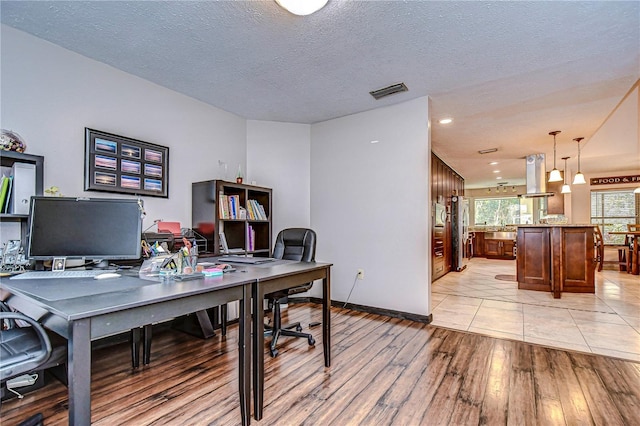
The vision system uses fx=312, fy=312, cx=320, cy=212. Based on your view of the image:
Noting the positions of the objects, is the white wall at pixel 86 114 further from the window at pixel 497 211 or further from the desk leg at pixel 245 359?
the window at pixel 497 211

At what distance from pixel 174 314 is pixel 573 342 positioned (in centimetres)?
336


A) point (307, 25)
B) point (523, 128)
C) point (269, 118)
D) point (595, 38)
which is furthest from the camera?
point (523, 128)

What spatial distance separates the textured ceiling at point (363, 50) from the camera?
2.05 meters

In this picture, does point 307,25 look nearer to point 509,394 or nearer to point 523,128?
point 509,394

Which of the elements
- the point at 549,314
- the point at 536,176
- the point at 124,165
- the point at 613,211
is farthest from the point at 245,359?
the point at 613,211

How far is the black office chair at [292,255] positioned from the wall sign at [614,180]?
866 centimetres

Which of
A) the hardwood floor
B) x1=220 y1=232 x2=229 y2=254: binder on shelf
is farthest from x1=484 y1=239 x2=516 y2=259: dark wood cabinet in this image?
x1=220 y1=232 x2=229 y2=254: binder on shelf

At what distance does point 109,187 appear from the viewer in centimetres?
271

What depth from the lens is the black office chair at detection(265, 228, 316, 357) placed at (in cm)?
276

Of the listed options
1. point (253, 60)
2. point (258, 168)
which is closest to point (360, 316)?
point (258, 168)

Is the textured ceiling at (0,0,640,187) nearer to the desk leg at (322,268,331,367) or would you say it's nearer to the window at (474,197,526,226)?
the desk leg at (322,268,331,367)

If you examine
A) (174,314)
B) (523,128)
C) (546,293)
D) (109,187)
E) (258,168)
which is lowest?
(546,293)

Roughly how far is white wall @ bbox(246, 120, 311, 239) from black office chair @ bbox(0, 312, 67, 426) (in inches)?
115

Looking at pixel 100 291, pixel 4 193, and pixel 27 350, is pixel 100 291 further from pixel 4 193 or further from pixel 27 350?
pixel 4 193
